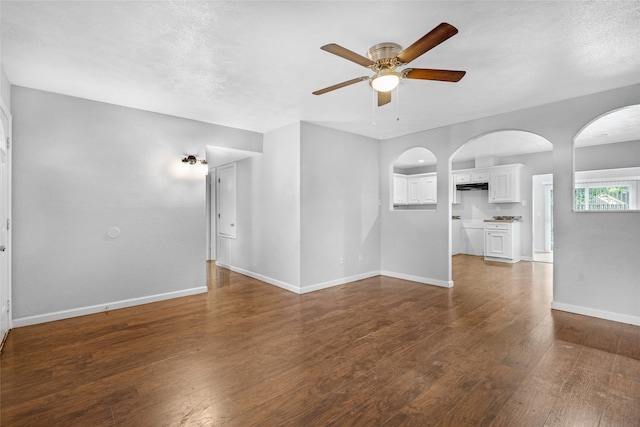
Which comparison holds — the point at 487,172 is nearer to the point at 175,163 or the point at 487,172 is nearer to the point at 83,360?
the point at 175,163

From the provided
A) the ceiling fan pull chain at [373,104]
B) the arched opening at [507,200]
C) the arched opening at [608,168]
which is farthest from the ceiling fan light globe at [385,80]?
the arched opening at [608,168]

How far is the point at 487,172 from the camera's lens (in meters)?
7.96

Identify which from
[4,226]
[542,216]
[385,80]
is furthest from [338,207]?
[542,216]

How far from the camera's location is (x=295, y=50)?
8.61 ft

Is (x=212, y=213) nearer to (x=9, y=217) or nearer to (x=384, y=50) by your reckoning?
(x=9, y=217)

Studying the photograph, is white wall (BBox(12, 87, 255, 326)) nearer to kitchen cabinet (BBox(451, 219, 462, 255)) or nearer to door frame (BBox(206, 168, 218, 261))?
door frame (BBox(206, 168, 218, 261))

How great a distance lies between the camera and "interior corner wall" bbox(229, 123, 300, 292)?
4.75 metres

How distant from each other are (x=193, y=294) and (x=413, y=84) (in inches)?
163

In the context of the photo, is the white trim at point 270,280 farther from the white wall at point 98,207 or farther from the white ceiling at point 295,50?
the white ceiling at point 295,50

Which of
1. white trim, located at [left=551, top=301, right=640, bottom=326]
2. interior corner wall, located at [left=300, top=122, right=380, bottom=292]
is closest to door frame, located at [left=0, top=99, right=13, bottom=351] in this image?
interior corner wall, located at [left=300, top=122, right=380, bottom=292]

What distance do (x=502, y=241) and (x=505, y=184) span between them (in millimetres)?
1469

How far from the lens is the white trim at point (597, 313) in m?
3.34

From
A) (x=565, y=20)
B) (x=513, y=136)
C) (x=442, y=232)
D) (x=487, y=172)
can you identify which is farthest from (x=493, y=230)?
(x=565, y=20)

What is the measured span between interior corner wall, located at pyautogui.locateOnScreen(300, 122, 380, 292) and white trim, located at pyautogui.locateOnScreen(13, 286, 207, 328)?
1.80 metres
